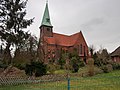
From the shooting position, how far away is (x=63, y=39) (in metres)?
51.7

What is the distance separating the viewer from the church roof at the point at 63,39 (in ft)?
161

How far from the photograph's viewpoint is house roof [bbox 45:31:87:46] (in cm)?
4900

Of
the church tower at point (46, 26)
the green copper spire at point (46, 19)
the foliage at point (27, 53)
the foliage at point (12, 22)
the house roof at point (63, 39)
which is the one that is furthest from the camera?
the green copper spire at point (46, 19)

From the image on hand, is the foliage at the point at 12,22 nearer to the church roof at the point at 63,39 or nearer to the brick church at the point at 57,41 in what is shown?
the brick church at the point at 57,41

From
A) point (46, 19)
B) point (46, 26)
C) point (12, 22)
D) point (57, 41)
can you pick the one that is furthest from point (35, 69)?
point (46, 19)

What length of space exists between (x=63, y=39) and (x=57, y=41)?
3.03m

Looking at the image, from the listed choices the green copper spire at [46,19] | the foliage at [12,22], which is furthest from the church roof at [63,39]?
the foliage at [12,22]

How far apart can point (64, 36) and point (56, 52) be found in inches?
301

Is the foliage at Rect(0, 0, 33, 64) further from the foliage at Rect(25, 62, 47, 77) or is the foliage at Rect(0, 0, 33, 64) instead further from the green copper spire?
the green copper spire

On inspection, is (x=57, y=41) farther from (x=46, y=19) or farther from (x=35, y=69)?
(x=35, y=69)

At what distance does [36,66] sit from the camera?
20.9 meters

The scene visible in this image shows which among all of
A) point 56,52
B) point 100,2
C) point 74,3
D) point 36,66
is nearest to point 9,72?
point 36,66

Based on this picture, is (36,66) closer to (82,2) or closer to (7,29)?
(7,29)

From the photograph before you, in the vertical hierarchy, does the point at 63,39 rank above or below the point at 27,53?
above
